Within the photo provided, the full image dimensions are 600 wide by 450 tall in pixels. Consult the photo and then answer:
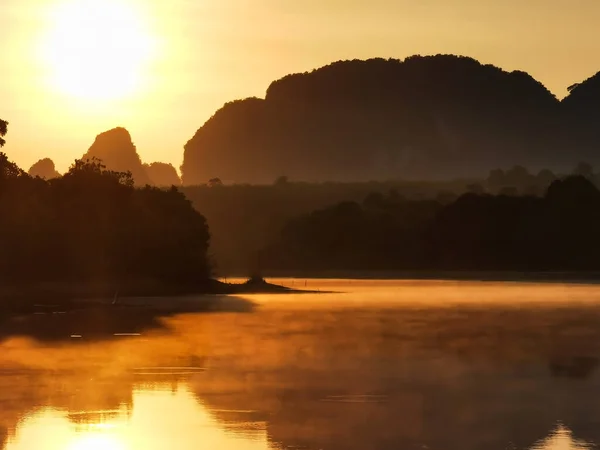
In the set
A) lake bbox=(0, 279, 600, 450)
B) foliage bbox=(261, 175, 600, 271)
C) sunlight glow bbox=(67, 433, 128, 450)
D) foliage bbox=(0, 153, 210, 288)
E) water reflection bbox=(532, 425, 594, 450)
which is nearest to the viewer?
water reflection bbox=(532, 425, 594, 450)

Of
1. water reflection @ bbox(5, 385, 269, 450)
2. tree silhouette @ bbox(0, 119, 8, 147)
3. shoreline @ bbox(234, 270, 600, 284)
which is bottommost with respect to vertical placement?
Result: water reflection @ bbox(5, 385, 269, 450)

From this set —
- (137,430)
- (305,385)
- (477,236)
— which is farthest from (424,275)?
(137,430)

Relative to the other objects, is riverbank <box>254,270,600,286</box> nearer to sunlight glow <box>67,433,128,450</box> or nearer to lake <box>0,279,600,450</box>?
lake <box>0,279,600,450</box>

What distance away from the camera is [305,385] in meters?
34.8

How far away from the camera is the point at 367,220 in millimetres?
195125

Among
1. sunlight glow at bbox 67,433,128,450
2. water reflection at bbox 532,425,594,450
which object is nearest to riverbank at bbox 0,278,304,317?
sunlight glow at bbox 67,433,128,450

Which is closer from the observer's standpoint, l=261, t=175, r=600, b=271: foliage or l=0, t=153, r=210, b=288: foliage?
l=0, t=153, r=210, b=288: foliage

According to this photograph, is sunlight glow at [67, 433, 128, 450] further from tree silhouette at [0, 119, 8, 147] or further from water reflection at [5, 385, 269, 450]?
tree silhouette at [0, 119, 8, 147]

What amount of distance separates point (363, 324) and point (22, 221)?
141 feet

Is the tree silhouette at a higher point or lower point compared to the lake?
higher

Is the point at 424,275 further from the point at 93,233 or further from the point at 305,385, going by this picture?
the point at 305,385

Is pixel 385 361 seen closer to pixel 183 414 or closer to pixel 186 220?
pixel 183 414

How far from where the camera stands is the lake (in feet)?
84.9

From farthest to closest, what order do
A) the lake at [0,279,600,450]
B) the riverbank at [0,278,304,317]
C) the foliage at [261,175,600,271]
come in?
the foliage at [261,175,600,271], the riverbank at [0,278,304,317], the lake at [0,279,600,450]
